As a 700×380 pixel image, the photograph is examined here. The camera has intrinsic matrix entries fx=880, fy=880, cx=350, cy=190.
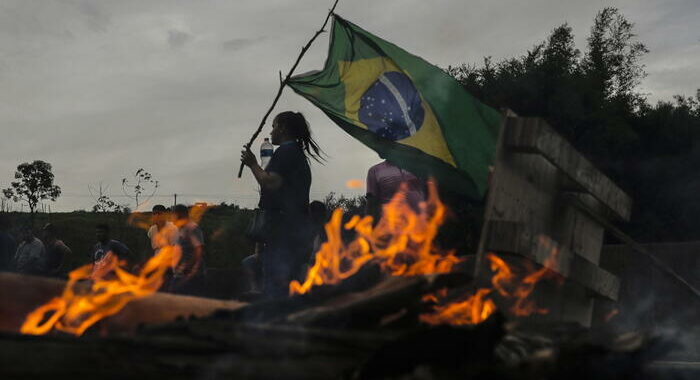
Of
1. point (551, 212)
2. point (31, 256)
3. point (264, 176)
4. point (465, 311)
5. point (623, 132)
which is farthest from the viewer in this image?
point (623, 132)

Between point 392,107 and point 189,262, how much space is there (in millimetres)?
4558

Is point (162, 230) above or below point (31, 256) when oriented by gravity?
above

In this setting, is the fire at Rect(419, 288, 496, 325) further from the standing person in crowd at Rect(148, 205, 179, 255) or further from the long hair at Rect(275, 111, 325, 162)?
the standing person in crowd at Rect(148, 205, 179, 255)

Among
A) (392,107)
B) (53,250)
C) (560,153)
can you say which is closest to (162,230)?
(53,250)

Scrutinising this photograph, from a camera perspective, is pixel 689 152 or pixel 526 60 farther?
pixel 526 60

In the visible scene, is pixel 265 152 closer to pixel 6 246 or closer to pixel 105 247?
pixel 105 247

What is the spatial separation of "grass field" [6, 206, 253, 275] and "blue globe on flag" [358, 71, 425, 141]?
24116 millimetres

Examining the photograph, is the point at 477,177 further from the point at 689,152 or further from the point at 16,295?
the point at 689,152

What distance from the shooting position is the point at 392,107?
7.62m

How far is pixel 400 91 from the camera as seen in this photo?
769 cm

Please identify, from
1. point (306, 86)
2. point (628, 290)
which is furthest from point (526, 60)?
point (306, 86)

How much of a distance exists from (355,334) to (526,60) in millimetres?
26494

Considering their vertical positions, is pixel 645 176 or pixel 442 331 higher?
pixel 645 176

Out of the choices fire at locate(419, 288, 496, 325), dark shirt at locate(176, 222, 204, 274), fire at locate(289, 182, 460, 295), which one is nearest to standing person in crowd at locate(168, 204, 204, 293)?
dark shirt at locate(176, 222, 204, 274)
